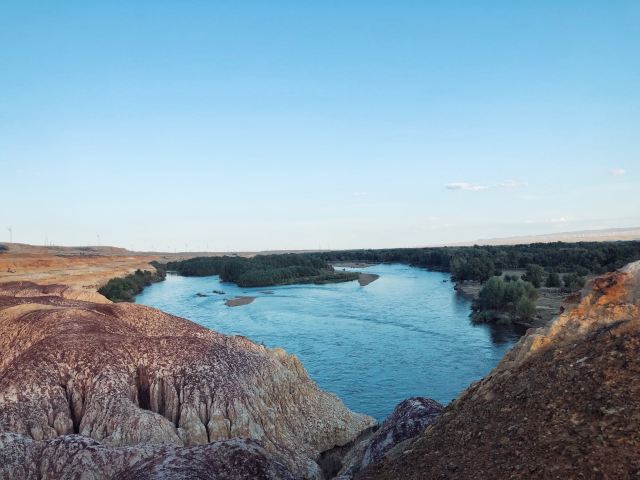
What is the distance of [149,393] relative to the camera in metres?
17.5

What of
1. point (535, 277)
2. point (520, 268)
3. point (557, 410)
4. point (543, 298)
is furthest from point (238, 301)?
point (557, 410)

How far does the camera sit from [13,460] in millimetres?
12531

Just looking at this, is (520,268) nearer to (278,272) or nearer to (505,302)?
(278,272)

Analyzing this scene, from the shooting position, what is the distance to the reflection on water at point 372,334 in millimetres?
36000

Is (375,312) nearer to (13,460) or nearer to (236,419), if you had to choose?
(236,419)

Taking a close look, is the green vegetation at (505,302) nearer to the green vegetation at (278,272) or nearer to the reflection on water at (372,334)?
the reflection on water at (372,334)

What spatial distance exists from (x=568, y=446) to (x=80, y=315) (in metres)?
19.4

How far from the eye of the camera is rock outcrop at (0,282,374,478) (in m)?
15.5

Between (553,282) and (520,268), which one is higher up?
(520,268)

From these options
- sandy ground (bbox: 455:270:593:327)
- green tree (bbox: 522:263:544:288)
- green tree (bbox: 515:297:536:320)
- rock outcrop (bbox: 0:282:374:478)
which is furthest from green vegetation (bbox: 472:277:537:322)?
rock outcrop (bbox: 0:282:374:478)

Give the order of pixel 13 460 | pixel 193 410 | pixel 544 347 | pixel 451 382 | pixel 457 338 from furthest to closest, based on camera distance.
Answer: pixel 457 338 < pixel 451 382 < pixel 193 410 < pixel 13 460 < pixel 544 347

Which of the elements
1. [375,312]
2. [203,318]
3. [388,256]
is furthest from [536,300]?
[388,256]

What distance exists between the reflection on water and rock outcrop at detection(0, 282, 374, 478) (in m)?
10.9

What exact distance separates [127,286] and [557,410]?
87937 millimetres
